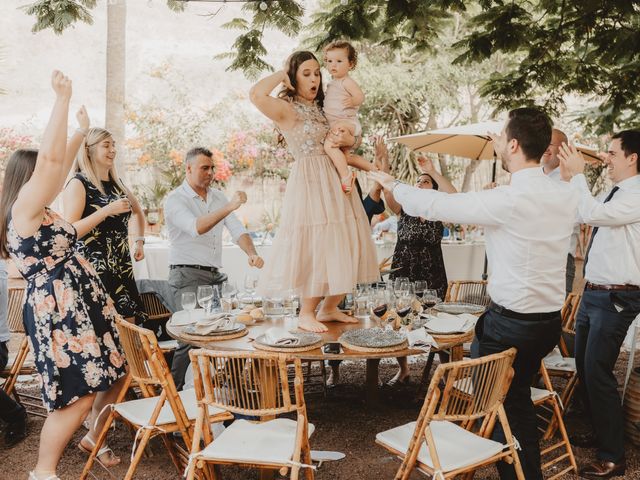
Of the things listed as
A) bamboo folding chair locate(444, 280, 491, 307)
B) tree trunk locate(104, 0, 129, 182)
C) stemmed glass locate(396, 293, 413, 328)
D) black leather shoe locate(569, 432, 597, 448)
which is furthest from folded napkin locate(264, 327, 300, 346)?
tree trunk locate(104, 0, 129, 182)

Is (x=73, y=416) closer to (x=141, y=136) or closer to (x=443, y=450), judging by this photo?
(x=443, y=450)

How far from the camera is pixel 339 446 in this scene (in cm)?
369

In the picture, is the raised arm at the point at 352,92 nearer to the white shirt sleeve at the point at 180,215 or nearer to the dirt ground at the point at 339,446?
the white shirt sleeve at the point at 180,215

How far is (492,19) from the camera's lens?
16.9 ft

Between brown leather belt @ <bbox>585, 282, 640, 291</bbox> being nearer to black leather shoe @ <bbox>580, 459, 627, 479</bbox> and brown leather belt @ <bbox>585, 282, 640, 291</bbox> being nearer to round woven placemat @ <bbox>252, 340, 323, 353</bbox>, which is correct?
black leather shoe @ <bbox>580, 459, 627, 479</bbox>

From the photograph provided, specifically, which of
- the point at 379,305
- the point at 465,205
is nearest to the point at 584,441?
the point at 379,305

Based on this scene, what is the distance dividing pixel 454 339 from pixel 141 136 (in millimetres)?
8343

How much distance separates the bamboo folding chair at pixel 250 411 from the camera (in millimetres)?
2355

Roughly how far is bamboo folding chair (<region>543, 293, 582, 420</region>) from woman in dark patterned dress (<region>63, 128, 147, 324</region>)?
2.77 meters

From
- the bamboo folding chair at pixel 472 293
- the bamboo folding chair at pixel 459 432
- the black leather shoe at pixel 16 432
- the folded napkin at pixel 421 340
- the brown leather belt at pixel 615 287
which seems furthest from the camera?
the bamboo folding chair at pixel 472 293

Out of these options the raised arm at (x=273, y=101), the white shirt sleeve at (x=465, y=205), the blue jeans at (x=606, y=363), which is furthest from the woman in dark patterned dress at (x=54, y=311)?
the blue jeans at (x=606, y=363)

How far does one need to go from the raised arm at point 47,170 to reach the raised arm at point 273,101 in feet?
2.85

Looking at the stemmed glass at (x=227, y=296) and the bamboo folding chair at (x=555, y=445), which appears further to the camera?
the stemmed glass at (x=227, y=296)

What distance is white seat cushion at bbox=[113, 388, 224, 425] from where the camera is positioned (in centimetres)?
283
